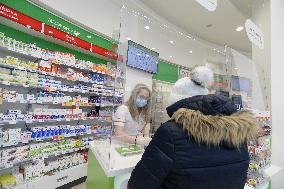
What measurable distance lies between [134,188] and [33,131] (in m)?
3.03

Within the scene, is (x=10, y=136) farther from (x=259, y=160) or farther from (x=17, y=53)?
(x=259, y=160)

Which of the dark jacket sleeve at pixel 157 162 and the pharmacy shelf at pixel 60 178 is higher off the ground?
the dark jacket sleeve at pixel 157 162

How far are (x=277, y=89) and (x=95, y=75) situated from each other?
3476 millimetres

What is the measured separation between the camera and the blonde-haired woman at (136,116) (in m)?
2.33

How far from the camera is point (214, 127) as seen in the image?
1152 mm

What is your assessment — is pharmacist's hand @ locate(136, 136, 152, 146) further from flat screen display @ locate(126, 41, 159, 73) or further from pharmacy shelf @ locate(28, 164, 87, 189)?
pharmacy shelf @ locate(28, 164, 87, 189)

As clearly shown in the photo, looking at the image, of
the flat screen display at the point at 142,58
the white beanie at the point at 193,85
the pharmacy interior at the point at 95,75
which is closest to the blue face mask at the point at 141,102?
the pharmacy interior at the point at 95,75

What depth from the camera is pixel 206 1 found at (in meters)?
2.15

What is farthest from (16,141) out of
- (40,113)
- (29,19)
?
(29,19)

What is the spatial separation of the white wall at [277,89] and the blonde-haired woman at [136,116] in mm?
2481

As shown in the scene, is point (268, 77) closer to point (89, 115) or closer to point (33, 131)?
point (89, 115)

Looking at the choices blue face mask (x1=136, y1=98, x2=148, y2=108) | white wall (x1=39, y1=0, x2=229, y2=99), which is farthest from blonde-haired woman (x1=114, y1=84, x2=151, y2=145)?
white wall (x1=39, y1=0, x2=229, y2=99)

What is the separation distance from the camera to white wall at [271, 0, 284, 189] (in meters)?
3.99

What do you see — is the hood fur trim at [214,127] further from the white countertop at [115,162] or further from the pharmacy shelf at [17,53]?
the pharmacy shelf at [17,53]
